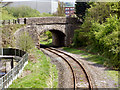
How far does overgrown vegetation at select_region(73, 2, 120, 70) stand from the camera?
696 inches

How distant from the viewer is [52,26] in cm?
3195

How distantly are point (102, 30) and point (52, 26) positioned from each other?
1208cm

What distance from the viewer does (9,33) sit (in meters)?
25.9

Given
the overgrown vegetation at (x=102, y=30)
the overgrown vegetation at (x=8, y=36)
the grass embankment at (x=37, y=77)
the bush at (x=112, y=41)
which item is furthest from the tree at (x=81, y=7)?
the grass embankment at (x=37, y=77)

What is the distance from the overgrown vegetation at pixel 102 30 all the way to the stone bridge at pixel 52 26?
199 centimetres

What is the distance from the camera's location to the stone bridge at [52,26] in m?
29.5

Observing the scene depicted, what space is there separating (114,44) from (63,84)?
584cm

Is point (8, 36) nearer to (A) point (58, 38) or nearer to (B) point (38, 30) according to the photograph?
(B) point (38, 30)

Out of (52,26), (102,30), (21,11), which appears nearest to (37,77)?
(102,30)

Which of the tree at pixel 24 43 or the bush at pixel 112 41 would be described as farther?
the tree at pixel 24 43

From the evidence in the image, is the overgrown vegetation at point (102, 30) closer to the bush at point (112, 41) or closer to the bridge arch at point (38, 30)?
the bush at point (112, 41)

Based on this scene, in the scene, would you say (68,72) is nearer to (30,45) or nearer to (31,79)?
(31,79)

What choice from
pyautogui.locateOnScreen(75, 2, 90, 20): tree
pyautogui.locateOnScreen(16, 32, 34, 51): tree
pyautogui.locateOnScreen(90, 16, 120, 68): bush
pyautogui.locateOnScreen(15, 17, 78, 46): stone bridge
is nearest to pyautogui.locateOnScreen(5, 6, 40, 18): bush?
pyautogui.locateOnScreen(15, 17, 78, 46): stone bridge

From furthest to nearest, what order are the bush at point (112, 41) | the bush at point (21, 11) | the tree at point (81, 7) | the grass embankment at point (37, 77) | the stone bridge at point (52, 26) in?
the bush at point (21, 11) → the tree at point (81, 7) → the stone bridge at point (52, 26) → the bush at point (112, 41) → the grass embankment at point (37, 77)
